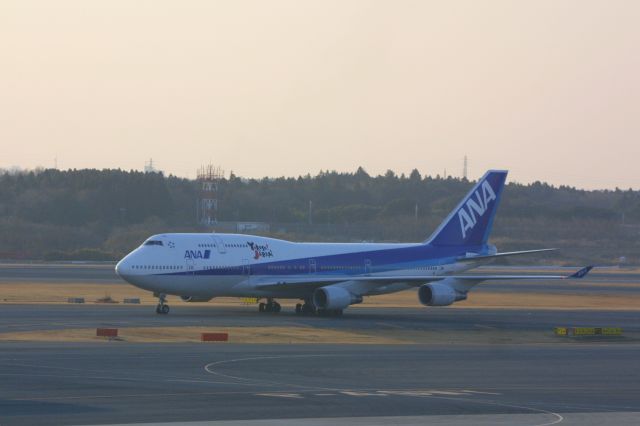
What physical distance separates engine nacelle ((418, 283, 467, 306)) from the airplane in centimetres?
5

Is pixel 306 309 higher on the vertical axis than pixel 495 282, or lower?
lower

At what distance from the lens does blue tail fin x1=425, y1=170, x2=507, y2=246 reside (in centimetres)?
6588

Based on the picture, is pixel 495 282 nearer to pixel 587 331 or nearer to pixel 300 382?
pixel 587 331

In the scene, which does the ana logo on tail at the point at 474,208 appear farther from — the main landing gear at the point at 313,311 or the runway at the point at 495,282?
the runway at the point at 495,282

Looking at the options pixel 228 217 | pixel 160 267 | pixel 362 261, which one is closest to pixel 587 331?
pixel 362 261

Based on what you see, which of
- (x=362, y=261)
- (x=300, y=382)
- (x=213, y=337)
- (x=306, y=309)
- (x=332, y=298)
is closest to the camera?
(x=300, y=382)

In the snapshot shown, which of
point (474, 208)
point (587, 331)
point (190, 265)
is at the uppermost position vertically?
point (474, 208)

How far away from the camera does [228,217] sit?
548 ft

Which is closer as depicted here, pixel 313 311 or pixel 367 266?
pixel 313 311

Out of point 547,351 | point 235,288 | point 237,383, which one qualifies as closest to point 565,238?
point 235,288

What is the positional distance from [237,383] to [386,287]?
31.8 meters

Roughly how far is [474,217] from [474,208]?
59 centimetres

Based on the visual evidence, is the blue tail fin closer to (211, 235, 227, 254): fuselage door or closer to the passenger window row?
(211, 235, 227, 254): fuselage door

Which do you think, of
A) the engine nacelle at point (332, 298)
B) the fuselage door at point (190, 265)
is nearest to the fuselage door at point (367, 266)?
the engine nacelle at point (332, 298)
